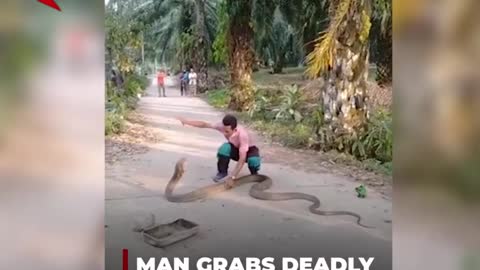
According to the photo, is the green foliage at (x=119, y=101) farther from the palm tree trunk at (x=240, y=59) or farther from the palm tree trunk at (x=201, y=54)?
the palm tree trunk at (x=240, y=59)

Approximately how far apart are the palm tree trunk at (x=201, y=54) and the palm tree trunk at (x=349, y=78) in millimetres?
630

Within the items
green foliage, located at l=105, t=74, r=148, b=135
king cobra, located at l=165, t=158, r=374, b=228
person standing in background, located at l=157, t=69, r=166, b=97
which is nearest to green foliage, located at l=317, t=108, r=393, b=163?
king cobra, located at l=165, t=158, r=374, b=228

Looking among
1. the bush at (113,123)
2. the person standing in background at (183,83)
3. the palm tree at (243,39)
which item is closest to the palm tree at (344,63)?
the palm tree at (243,39)

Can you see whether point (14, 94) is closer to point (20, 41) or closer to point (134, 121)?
point (20, 41)

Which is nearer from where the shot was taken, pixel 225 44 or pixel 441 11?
pixel 441 11

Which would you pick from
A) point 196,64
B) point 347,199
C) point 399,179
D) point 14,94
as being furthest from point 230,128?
point 14,94

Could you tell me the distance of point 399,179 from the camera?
2.78 meters

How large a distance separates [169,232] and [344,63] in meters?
1.23

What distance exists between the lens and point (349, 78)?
290cm

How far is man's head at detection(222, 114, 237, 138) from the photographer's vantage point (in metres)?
2.87

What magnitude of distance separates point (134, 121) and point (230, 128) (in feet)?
1.61

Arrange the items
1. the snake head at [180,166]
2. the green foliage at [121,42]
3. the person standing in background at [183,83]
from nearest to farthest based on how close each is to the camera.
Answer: the green foliage at [121,42] < the snake head at [180,166] < the person standing in background at [183,83]

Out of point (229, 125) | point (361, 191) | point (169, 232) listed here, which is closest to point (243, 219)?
point (169, 232)

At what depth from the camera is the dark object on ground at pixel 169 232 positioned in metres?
2.74
